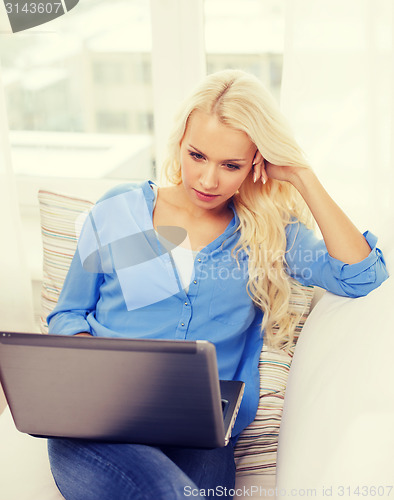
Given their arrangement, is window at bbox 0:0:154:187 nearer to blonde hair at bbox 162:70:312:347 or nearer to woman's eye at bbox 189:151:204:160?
blonde hair at bbox 162:70:312:347

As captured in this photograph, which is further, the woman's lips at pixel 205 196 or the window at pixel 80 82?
the window at pixel 80 82

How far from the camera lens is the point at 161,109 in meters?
1.93

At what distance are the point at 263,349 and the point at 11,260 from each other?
0.90 m

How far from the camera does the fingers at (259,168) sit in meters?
1.39

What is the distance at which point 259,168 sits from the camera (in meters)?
1.41

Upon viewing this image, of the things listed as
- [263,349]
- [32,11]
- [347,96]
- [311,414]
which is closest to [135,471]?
[311,414]

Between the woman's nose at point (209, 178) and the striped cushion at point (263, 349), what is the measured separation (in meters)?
0.34

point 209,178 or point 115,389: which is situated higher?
point 209,178

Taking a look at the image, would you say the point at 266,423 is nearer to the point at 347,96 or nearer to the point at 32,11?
the point at 347,96

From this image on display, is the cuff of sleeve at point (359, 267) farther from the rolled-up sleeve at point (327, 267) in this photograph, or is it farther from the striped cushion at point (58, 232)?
the striped cushion at point (58, 232)

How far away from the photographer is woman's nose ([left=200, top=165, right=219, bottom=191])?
4.35ft

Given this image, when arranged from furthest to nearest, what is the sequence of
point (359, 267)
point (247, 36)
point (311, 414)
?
point (247, 36)
point (359, 267)
point (311, 414)

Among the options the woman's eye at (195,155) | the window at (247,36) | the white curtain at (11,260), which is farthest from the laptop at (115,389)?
the window at (247,36)

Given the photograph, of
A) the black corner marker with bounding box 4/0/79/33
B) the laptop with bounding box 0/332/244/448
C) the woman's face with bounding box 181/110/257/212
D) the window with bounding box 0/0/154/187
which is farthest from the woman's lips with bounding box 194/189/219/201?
the black corner marker with bounding box 4/0/79/33
